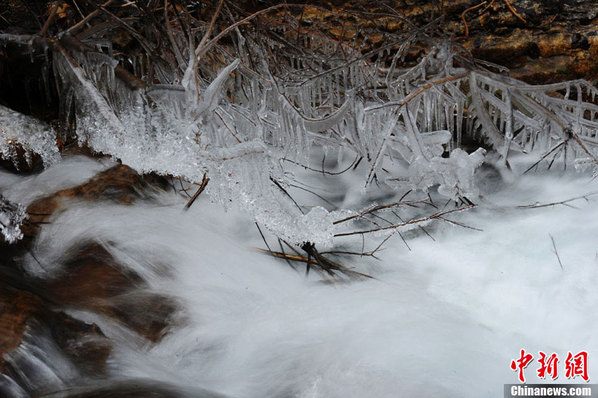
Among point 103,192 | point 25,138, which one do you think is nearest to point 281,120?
point 103,192

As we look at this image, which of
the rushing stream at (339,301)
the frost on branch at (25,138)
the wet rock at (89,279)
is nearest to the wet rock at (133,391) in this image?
the rushing stream at (339,301)

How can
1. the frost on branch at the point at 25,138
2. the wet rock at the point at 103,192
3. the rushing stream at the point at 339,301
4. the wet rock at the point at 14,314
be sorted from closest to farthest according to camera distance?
1. the wet rock at the point at 14,314
2. the rushing stream at the point at 339,301
3. the wet rock at the point at 103,192
4. the frost on branch at the point at 25,138

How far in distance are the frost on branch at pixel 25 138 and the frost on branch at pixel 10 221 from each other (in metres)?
0.51

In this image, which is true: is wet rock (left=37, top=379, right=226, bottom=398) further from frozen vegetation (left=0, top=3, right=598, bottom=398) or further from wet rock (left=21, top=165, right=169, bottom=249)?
wet rock (left=21, top=165, right=169, bottom=249)

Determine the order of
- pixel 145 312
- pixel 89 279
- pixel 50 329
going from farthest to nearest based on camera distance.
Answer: pixel 89 279
pixel 145 312
pixel 50 329

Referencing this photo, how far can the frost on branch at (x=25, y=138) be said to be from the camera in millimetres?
2877

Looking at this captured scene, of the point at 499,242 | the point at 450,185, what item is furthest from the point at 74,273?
the point at 499,242

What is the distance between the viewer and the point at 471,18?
12.3 feet

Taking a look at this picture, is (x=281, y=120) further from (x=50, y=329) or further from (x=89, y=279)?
(x=50, y=329)

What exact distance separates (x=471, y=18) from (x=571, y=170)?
1458mm

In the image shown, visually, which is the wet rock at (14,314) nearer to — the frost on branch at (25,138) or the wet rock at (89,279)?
the wet rock at (89,279)

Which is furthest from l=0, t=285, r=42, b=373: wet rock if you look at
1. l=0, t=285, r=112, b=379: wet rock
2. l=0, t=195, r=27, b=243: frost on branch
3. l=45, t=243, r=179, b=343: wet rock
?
l=0, t=195, r=27, b=243: frost on branch

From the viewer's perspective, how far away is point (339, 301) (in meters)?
2.47

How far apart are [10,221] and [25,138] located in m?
0.71
